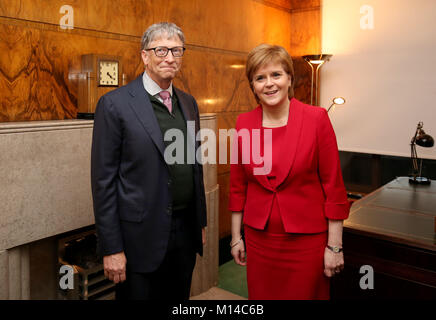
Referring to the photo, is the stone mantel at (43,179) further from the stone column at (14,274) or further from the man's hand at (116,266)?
the man's hand at (116,266)

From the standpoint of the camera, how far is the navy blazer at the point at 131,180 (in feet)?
5.26

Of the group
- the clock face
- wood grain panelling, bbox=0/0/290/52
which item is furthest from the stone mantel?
wood grain panelling, bbox=0/0/290/52

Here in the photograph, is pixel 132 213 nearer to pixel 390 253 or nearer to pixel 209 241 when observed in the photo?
pixel 390 253

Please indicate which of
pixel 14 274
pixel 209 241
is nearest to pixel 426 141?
pixel 209 241

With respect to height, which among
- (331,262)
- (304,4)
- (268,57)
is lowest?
(331,262)

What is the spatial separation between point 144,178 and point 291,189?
628mm

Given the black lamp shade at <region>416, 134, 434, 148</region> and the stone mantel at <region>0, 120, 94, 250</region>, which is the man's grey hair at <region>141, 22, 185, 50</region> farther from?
the black lamp shade at <region>416, 134, 434, 148</region>

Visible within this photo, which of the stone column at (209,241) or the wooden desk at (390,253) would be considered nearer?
the wooden desk at (390,253)

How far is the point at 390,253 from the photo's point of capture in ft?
6.63

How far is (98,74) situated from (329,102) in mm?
3384

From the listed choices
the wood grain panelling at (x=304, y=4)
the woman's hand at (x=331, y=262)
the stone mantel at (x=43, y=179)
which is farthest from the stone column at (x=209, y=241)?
the wood grain panelling at (x=304, y=4)

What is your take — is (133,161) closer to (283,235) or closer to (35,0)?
(283,235)

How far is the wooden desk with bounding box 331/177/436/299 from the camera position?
192cm

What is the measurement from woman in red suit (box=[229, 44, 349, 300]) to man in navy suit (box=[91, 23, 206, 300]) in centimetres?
32
